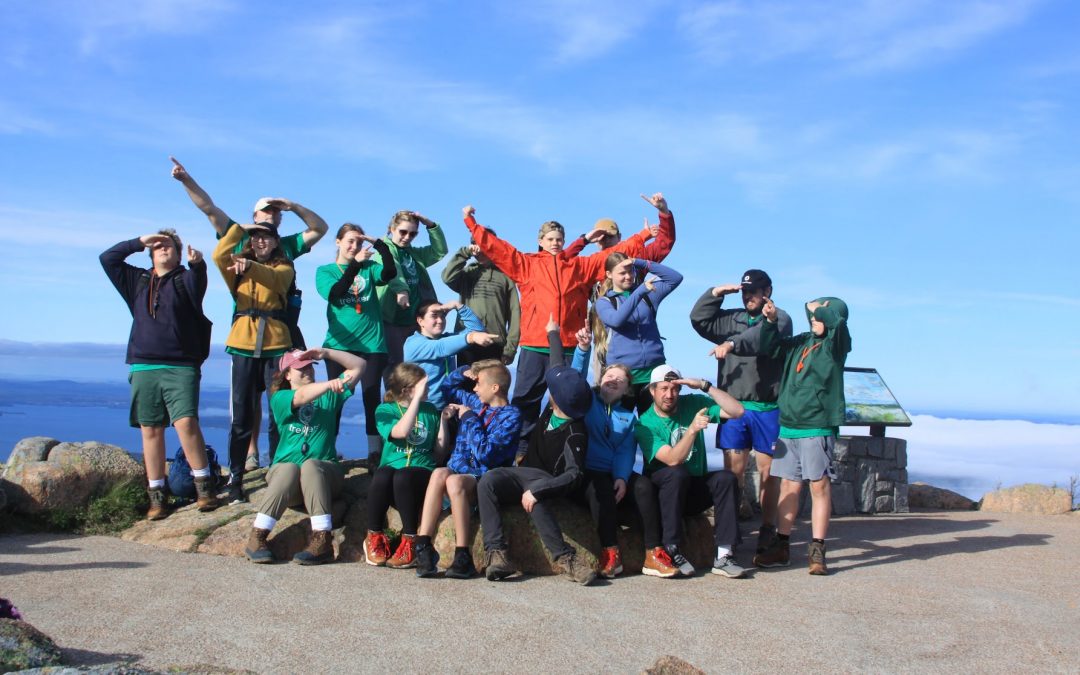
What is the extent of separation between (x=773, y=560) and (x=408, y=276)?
12.0ft

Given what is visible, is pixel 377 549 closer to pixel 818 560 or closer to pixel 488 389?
pixel 488 389

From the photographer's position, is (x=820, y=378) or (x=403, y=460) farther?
(x=820, y=378)

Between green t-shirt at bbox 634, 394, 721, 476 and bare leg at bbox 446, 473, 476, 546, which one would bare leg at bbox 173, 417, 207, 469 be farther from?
green t-shirt at bbox 634, 394, 721, 476

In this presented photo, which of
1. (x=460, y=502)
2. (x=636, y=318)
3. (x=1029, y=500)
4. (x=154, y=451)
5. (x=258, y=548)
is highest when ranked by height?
(x=636, y=318)

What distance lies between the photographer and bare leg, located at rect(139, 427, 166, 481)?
724 centimetres

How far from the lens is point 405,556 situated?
6301 millimetres

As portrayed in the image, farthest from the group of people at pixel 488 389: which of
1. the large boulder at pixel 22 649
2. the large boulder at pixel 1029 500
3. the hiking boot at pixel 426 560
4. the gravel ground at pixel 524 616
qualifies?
the large boulder at pixel 1029 500

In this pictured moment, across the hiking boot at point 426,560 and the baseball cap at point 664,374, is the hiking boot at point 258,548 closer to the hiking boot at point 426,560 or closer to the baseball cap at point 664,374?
the hiking boot at point 426,560

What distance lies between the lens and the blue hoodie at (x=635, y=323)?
730 centimetres

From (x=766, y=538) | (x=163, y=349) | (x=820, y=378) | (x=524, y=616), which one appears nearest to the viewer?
(x=524, y=616)

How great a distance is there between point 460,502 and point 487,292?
264 centimetres

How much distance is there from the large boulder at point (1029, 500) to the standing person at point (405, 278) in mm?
7510

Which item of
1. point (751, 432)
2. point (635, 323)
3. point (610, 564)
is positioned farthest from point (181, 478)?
point (751, 432)

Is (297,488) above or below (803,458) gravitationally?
below
